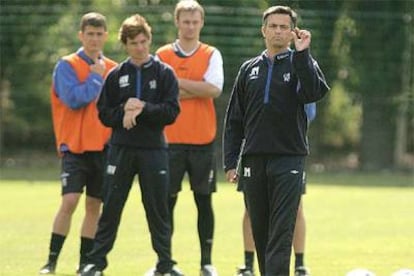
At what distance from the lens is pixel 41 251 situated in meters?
10.9

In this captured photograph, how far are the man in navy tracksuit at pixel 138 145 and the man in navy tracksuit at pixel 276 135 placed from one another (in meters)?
1.14

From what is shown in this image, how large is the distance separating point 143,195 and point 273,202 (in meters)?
1.55

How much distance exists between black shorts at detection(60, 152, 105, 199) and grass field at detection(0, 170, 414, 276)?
0.65 metres

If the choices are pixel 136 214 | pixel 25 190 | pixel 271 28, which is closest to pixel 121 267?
pixel 271 28

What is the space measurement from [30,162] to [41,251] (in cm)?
1345

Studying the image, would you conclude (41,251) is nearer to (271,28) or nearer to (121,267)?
(121,267)

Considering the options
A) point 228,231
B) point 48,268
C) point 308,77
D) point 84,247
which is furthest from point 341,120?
point 308,77

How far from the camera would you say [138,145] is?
903cm

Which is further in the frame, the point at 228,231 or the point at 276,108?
the point at 228,231

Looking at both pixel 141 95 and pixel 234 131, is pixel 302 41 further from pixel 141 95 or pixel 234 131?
pixel 141 95

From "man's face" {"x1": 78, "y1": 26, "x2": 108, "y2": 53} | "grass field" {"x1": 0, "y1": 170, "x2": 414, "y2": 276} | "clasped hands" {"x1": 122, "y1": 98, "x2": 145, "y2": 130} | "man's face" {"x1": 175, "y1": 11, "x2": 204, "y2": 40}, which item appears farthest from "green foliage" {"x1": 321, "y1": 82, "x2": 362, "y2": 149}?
"clasped hands" {"x1": 122, "y1": 98, "x2": 145, "y2": 130}

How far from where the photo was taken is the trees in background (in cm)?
2264

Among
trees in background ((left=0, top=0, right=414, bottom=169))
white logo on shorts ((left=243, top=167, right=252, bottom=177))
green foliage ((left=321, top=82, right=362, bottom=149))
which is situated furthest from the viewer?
green foliage ((left=321, top=82, right=362, bottom=149))

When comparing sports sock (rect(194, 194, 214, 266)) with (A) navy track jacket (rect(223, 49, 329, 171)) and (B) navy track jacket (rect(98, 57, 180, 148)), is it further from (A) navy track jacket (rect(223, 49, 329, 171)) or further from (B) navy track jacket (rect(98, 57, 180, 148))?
(A) navy track jacket (rect(223, 49, 329, 171))
